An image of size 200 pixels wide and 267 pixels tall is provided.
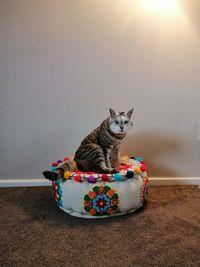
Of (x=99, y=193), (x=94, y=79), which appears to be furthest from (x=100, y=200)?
(x=94, y=79)

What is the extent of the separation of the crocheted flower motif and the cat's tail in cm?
21

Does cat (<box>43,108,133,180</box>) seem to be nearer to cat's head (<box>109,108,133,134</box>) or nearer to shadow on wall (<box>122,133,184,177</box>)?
cat's head (<box>109,108,133,134</box>)

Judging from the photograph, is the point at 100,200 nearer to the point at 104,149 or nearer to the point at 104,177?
the point at 104,177

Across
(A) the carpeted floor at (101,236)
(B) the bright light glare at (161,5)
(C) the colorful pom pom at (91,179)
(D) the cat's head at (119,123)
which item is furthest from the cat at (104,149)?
(B) the bright light glare at (161,5)

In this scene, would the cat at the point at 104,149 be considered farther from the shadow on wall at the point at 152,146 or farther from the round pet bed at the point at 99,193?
the shadow on wall at the point at 152,146

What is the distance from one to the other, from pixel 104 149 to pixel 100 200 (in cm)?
33

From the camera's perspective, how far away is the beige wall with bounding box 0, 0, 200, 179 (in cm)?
192

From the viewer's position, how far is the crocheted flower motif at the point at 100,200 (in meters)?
1.49

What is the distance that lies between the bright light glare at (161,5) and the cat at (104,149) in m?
0.87

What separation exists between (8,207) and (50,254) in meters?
0.64

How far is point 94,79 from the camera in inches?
78.5

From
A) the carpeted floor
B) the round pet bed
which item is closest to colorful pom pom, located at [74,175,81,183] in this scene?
the round pet bed

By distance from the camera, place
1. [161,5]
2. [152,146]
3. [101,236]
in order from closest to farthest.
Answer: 1. [101,236]
2. [161,5]
3. [152,146]

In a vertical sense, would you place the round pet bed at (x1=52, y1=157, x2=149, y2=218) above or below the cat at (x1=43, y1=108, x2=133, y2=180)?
below
